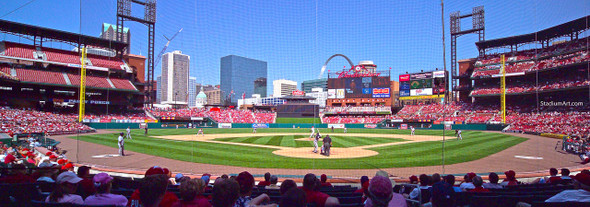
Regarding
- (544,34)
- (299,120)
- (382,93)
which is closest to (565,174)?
(544,34)

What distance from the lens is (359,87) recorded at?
72.2 metres

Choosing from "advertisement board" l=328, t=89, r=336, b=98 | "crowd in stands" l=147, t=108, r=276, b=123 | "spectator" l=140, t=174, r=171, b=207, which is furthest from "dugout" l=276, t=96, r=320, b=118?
"spectator" l=140, t=174, r=171, b=207

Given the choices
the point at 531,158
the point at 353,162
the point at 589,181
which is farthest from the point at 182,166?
the point at 531,158

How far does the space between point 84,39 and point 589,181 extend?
189 ft

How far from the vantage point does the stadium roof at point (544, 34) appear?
39.7m

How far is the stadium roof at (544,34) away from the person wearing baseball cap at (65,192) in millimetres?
43404

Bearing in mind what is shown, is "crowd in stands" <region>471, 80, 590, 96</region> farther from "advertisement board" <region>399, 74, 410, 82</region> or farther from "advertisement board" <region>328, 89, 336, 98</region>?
"advertisement board" <region>328, 89, 336, 98</region>

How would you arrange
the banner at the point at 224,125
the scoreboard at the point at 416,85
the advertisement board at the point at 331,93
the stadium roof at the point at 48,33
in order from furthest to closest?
the advertisement board at the point at 331,93 < the scoreboard at the point at 416,85 < the banner at the point at 224,125 < the stadium roof at the point at 48,33

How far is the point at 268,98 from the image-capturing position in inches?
6038

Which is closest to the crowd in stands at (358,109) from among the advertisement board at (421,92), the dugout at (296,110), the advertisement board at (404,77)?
the dugout at (296,110)

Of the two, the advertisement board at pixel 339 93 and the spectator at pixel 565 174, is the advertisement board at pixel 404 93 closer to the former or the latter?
the advertisement board at pixel 339 93

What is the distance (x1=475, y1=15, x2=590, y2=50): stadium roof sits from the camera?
130 ft

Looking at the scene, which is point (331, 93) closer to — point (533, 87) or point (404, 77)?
point (404, 77)

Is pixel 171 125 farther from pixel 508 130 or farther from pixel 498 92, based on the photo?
pixel 498 92
